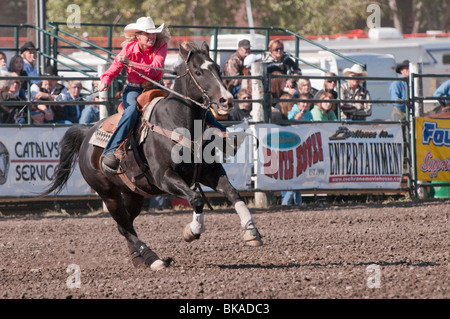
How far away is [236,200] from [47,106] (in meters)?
6.57

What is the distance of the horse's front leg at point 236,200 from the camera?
6.97 meters

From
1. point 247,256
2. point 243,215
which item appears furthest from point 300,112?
point 243,215

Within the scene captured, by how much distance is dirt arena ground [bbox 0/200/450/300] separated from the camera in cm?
633

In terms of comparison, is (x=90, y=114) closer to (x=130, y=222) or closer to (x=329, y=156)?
(x=329, y=156)

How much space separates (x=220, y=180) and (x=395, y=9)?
34136 mm

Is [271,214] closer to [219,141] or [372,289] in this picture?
[219,141]

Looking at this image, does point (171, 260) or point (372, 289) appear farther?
point (171, 260)

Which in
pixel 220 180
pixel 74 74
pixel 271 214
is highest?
pixel 74 74

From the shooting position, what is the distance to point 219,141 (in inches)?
300

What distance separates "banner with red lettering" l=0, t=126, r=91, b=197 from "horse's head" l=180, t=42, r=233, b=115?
525 cm

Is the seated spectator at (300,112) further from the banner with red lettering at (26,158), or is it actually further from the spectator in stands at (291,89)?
the banner with red lettering at (26,158)

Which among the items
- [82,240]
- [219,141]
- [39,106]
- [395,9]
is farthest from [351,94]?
[395,9]

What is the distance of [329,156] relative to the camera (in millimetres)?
13461

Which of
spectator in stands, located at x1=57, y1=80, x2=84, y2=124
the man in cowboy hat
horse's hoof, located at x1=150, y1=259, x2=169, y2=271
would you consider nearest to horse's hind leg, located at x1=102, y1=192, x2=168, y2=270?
horse's hoof, located at x1=150, y1=259, x2=169, y2=271
